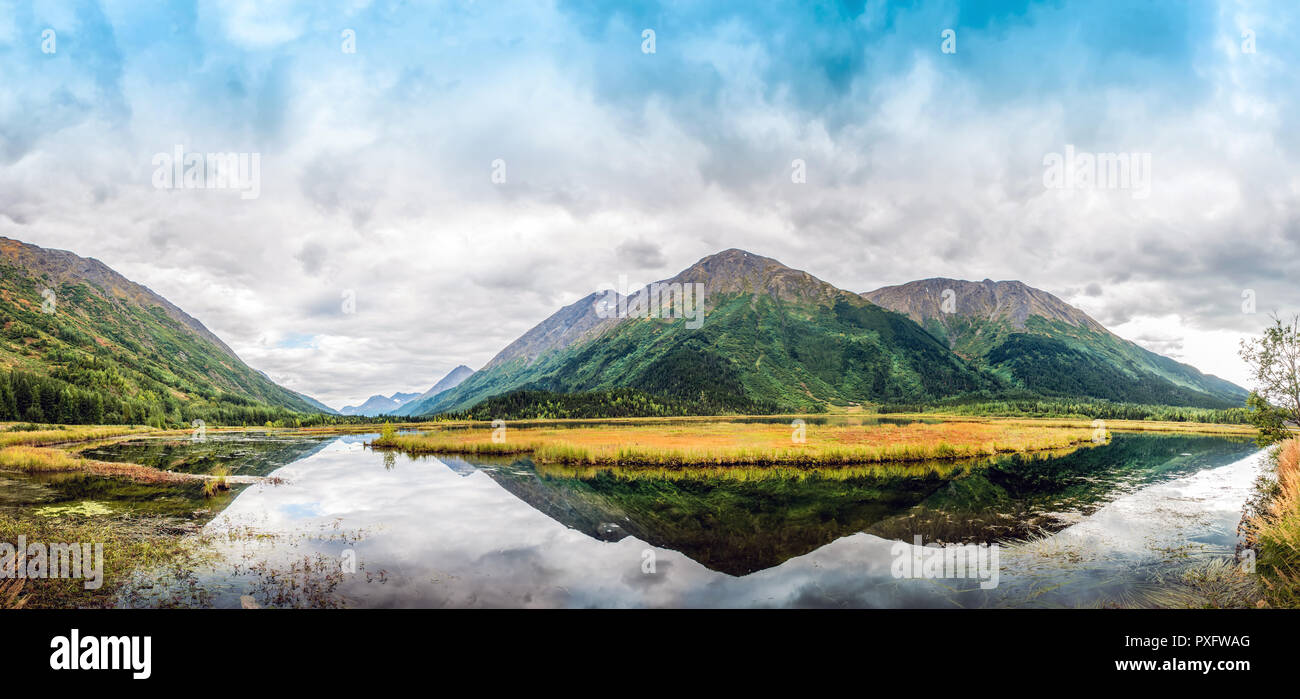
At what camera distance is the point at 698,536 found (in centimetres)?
2380

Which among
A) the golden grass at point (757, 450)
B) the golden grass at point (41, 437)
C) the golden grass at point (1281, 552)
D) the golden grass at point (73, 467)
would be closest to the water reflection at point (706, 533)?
the golden grass at point (1281, 552)

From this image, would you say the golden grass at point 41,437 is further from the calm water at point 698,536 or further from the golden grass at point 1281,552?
the golden grass at point 1281,552

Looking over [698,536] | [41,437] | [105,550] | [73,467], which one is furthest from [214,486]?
[41,437]

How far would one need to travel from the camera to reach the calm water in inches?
645

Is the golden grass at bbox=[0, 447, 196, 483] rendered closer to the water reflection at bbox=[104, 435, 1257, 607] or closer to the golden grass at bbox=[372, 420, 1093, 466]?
the water reflection at bbox=[104, 435, 1257, 607]

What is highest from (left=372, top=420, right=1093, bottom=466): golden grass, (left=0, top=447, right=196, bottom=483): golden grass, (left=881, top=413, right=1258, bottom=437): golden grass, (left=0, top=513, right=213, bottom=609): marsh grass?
(left=0, top=513, right=213, bottom=609): marsh grass

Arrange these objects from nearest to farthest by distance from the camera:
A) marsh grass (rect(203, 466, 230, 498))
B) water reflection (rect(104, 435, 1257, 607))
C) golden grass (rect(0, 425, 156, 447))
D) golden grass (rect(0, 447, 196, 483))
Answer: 1. water reflection (rect(104, 435, 1257, 607))
2. marsh grass (rect(203, 466, 230, 498))
3. golden grass (rect(0, 447, 196, 483))
4. golden grass (rect(0, 425, 156, 447))

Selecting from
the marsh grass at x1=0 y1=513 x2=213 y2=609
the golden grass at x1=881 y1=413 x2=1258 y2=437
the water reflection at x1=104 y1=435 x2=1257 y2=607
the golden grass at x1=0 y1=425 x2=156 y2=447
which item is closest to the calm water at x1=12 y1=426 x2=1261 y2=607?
the water reflection at x1=104 y1=435 x2=1257 y2=607

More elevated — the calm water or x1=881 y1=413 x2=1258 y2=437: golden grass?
the calm water

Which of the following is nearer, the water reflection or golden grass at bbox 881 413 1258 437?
the water reflection

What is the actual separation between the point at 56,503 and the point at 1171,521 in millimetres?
57464

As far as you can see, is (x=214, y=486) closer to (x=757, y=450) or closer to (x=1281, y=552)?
(x=757, y=450)

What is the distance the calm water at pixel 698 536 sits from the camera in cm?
1638
